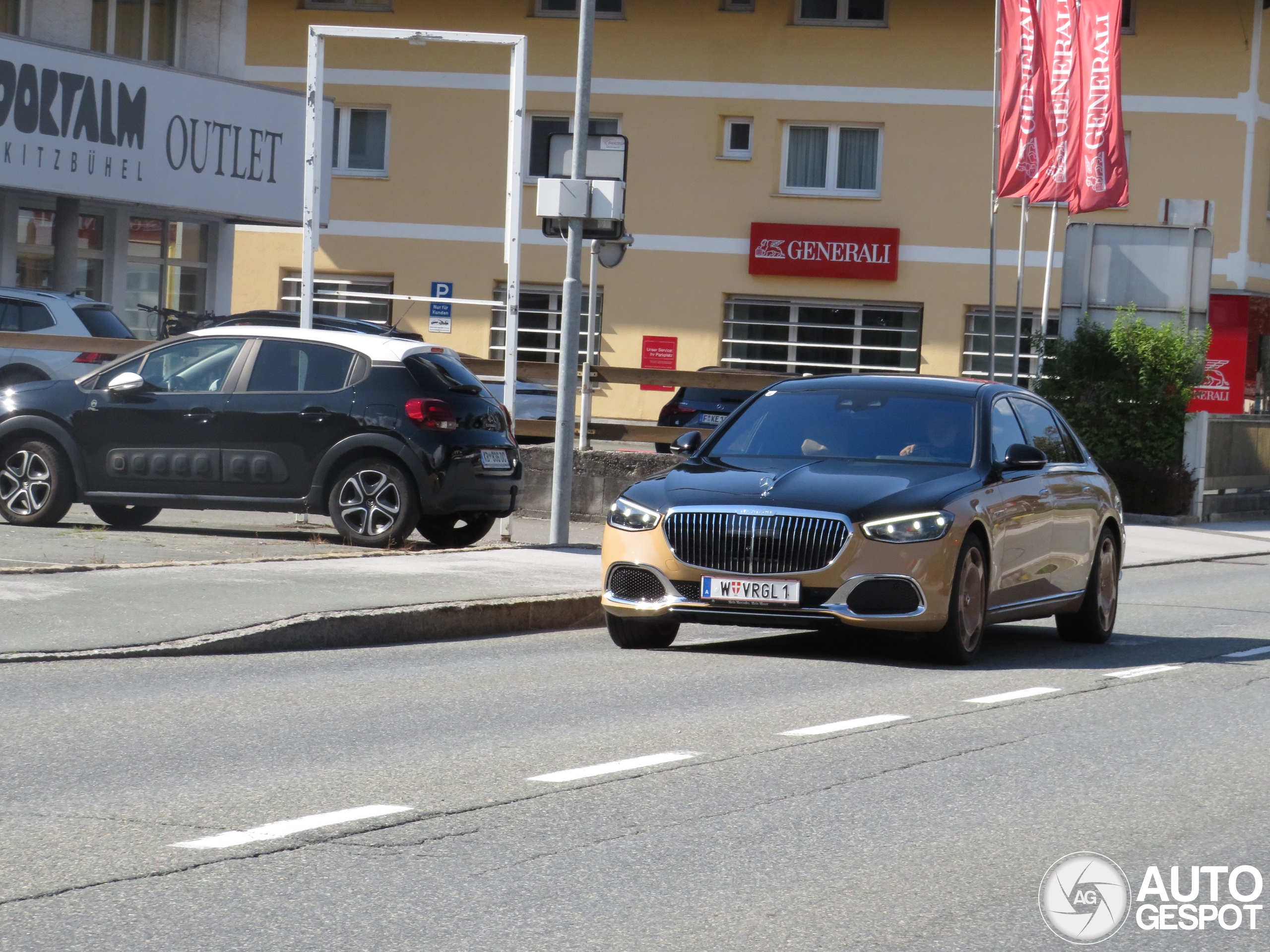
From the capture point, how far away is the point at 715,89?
1607 inches

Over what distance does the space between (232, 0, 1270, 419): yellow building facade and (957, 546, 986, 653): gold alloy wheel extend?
2905cm

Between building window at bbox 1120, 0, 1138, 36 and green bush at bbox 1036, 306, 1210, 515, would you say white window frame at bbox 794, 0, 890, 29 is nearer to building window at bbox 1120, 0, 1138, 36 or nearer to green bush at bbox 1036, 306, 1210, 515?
building window at bbox 1120, 0, 1138, 36

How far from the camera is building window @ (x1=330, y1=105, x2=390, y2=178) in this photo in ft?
138

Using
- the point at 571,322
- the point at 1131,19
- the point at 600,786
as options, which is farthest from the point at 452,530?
the point at 1131,19

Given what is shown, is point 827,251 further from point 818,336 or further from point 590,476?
point 590,476

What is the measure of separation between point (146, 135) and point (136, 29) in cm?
339

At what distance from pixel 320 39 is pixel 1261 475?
17060 millimetres

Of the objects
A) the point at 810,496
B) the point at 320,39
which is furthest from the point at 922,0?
the point at 810,496

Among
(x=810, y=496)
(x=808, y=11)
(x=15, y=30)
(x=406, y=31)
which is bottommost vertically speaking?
(x=810, y=496)

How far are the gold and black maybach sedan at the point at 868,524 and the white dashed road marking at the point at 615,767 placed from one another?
288cm

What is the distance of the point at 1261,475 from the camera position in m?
29.1

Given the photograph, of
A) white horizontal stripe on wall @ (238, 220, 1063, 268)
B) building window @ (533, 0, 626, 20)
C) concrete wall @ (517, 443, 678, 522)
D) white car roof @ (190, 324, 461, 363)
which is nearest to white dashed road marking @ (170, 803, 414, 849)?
white car roof @ (190, 324, 461, 363)

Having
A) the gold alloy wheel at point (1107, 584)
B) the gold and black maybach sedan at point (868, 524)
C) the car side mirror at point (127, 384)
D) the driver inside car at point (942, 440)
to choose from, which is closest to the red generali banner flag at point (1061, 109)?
the car side mirror at point (127, 384)

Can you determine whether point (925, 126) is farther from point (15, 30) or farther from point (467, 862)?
point (467, 862)
